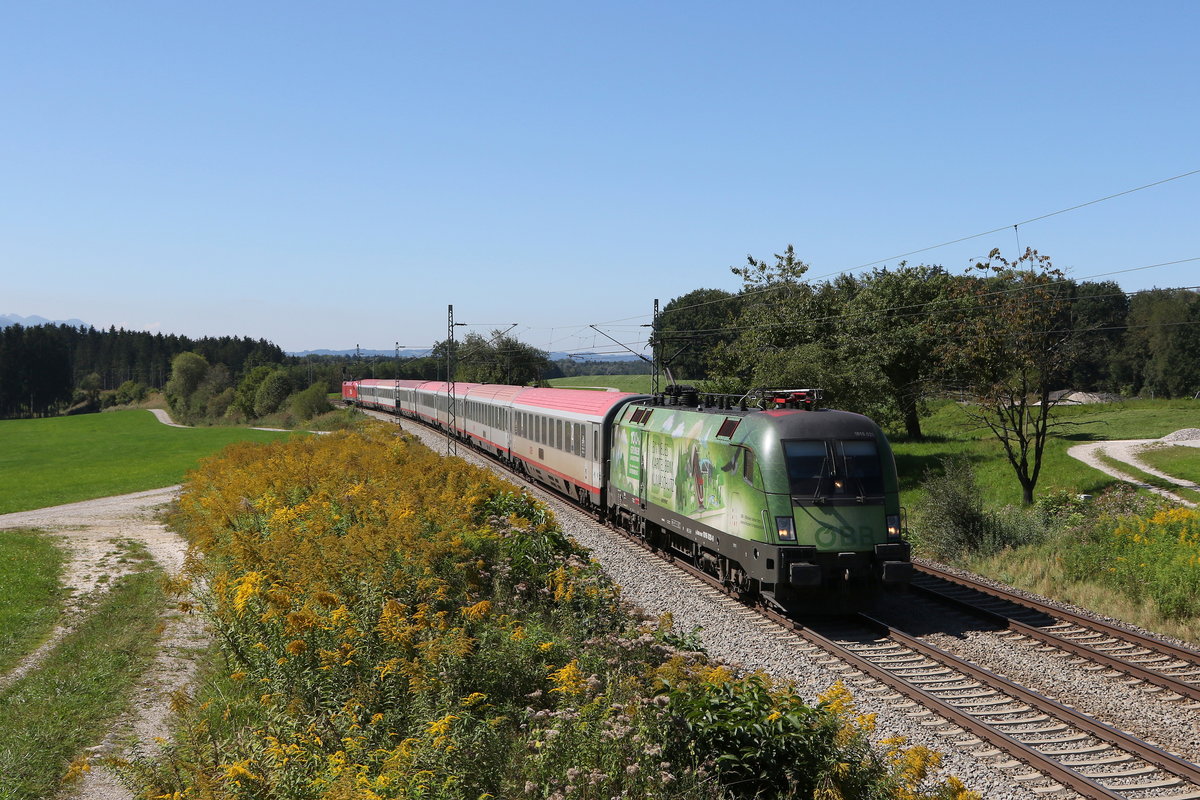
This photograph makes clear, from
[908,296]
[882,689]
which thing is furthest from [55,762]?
[908,296]

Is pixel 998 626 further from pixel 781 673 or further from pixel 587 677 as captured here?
pixel 587 677

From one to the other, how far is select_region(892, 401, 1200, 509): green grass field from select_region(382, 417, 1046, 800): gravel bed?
45.6 feet

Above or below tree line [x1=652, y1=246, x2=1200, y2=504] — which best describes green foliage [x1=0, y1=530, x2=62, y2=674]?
below

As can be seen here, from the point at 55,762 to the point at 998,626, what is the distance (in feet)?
44.5

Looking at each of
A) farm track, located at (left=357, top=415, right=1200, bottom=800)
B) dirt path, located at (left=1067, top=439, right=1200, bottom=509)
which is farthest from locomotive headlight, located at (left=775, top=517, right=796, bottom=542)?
dirt path, located at (left=1067, top=439, right=1200, bottom=509)

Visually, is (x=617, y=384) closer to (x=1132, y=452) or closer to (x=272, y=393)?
(x=272, y=393)

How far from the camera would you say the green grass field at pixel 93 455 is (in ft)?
127

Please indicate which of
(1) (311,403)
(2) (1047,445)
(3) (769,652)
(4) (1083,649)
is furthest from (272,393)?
(4) (1083,649)

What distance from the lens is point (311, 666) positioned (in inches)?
344

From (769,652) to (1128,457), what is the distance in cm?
2795

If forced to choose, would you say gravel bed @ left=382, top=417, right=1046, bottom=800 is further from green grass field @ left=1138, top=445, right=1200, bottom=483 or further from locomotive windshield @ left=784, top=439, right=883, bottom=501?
green grass field @ left=1138, top=445, right=1200, bottom=483

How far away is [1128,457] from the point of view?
111 feet

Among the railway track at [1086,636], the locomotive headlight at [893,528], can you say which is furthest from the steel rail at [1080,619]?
the locomotive headlight at [893,528]

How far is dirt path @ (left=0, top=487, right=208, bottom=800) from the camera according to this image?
891 cm
